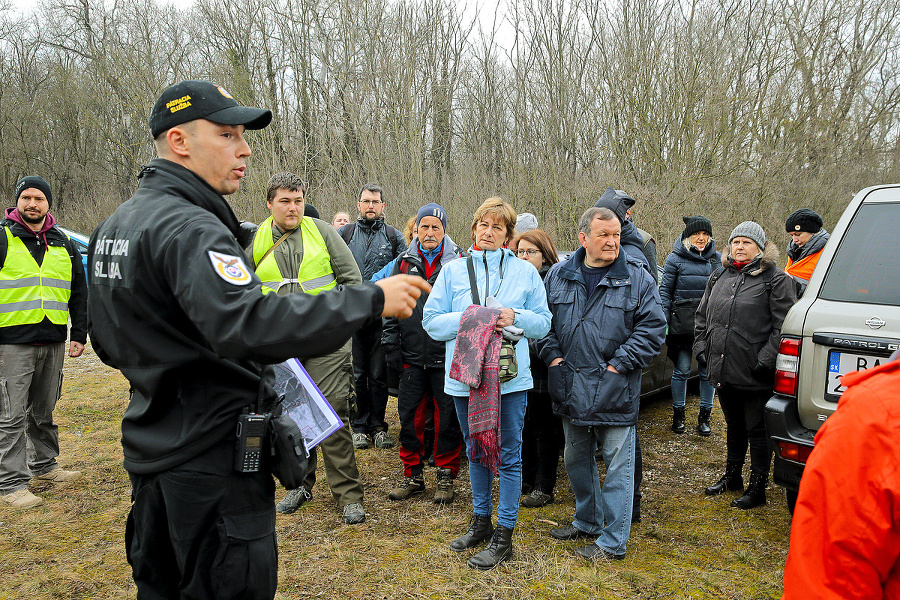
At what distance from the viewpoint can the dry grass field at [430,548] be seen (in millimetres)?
3510

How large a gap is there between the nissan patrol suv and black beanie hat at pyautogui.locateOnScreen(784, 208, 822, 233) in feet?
9.70

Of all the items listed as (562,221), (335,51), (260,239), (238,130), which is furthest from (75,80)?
(238,130)

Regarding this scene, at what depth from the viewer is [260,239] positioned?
446 cm

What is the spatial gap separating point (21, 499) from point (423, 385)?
3.23 m

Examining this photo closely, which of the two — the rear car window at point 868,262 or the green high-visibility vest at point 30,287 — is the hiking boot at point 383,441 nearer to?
the green high-visibility vest at point 30,287

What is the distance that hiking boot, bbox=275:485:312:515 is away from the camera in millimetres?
4621

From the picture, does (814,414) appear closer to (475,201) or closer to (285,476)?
(285,476)

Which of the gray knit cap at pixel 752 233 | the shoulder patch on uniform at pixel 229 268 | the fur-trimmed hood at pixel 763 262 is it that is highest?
the gray knit cap at pixel 752 233

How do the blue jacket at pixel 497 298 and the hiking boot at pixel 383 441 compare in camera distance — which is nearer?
the blue jacket at pixel 497 298

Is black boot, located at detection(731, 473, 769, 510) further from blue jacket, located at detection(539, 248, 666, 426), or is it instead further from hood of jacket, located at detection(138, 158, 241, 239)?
hood of jacket, located at detection(138, 158, 241, 239)

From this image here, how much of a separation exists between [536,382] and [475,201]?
1060 centimetres

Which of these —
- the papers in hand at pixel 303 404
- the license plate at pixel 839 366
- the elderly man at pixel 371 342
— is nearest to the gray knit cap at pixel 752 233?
the license plate at pixel 839 366

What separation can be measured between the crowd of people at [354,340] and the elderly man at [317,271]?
2 centimetres

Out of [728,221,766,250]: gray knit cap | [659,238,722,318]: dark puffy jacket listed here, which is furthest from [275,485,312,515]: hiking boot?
[659,238,722,318]: dark puffy jacket
